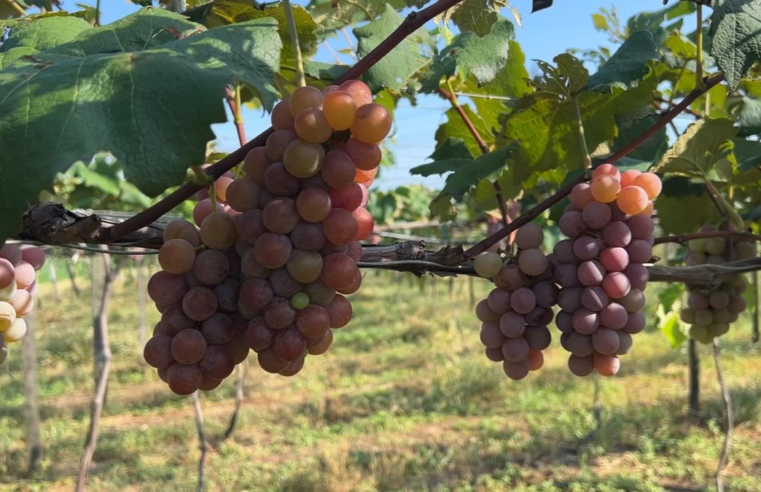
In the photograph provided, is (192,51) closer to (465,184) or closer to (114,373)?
(465,184)

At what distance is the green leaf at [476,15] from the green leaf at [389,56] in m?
0.19

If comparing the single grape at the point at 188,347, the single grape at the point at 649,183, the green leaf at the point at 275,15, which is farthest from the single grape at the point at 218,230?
the single grape at the point at 649,183

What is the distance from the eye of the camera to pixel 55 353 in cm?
1012

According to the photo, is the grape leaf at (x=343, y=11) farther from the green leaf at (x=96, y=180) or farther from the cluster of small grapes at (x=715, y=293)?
the green leaf at (x=96, y=180)

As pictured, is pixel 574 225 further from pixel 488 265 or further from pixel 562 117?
pixel 562 117

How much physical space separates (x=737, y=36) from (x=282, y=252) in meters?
0.87

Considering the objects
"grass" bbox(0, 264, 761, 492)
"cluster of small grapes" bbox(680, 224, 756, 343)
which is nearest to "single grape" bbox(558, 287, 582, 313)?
"cluster of small grapes" bbox(680, 224, 756, 343)

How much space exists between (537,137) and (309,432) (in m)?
5.07

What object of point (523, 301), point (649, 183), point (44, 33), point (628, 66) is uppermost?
point (628, 66)

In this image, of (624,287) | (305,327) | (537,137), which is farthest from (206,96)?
(537,137)

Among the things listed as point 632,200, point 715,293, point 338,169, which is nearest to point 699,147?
point 632,200

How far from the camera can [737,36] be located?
103cm

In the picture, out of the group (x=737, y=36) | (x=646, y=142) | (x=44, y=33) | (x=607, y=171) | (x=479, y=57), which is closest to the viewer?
(x=44, y=33)

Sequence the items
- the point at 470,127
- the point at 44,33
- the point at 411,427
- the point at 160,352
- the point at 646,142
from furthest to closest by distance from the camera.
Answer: the point at 411,427, the point at 646,142, the point at 470,127, the point at 44,33, the point at 160,352
